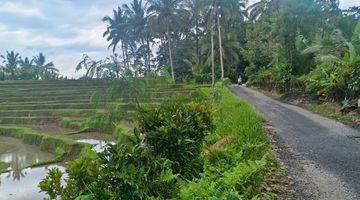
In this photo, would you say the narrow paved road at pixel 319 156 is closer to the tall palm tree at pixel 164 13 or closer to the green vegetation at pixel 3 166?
the green vegetation at pixel 3 166

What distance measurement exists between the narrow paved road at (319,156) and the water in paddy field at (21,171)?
5479mm

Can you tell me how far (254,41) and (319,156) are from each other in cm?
3367

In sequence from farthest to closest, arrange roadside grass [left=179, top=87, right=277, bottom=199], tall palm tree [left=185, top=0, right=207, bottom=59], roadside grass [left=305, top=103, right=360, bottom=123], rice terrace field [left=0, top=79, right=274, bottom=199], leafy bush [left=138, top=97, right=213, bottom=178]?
tall palm tree [left=185, top=0, right=207, bottom=59] → roadside grass [left=305, top=103, right=360, bottom=123] → leafy bush [left=138, top=97, right=213, bottom=178] → rice terrace field [left=0, top=79, right=274, bottom=199] → roadside grass [left=179, top=87, right=277, bottom=199]

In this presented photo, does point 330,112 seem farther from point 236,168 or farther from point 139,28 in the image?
point 139,28

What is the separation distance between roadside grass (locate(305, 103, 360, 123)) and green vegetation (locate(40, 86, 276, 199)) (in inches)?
214

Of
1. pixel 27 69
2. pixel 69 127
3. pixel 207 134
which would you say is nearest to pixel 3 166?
pixel 69 127

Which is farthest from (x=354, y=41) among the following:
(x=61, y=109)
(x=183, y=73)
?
(x=183, y=73)

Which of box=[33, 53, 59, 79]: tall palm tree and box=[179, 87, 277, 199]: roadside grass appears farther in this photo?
box=[33, 53, 59, 79]: tall palm tree

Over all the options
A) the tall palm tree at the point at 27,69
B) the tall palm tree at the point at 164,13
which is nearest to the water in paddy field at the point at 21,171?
the tall palm tree at the point at 164,13

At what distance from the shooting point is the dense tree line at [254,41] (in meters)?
17.3

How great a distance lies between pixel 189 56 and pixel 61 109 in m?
24.3

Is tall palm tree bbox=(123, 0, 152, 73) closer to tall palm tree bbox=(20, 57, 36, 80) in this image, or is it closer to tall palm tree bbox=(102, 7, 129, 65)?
tall palm tree bbox=(102, 7, 129, 65)

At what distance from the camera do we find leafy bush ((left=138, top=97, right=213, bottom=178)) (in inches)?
308

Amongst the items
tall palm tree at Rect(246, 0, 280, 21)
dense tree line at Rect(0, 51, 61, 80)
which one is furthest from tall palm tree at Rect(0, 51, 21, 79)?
tall palm tree at Rect(246, 0, 280, 21)
